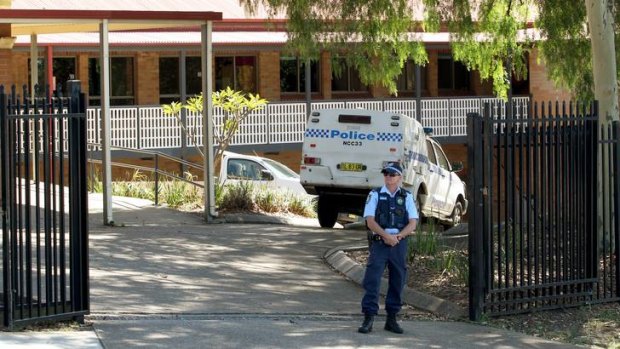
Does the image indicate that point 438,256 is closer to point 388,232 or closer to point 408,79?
point 388,232

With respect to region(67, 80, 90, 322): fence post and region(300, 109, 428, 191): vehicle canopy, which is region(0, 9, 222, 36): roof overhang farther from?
region(67, 80, 90, 322): fence post

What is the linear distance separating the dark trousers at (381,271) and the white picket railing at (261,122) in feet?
55.1

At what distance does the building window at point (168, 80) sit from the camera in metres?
34.2

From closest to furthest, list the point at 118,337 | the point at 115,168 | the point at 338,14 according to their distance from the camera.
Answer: the point at 118,337
the point at 338,14
the point at 115,168

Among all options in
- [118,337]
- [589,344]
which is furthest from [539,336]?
[118,337]

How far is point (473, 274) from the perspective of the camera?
10.9 meters

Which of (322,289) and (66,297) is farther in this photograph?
(322,289)

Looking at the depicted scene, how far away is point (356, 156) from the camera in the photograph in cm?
2033

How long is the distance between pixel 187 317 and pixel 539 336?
10.6 feet

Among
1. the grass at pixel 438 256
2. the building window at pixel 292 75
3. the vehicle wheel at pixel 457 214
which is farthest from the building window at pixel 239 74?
the grass at pixel 438 256

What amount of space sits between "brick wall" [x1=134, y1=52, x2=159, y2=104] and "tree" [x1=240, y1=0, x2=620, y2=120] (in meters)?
12.9

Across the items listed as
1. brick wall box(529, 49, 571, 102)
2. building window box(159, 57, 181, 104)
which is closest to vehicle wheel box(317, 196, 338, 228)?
building window box(159, 57, 181, 104)

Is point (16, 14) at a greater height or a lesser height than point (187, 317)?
greater

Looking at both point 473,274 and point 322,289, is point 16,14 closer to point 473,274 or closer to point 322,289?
point 322,289
